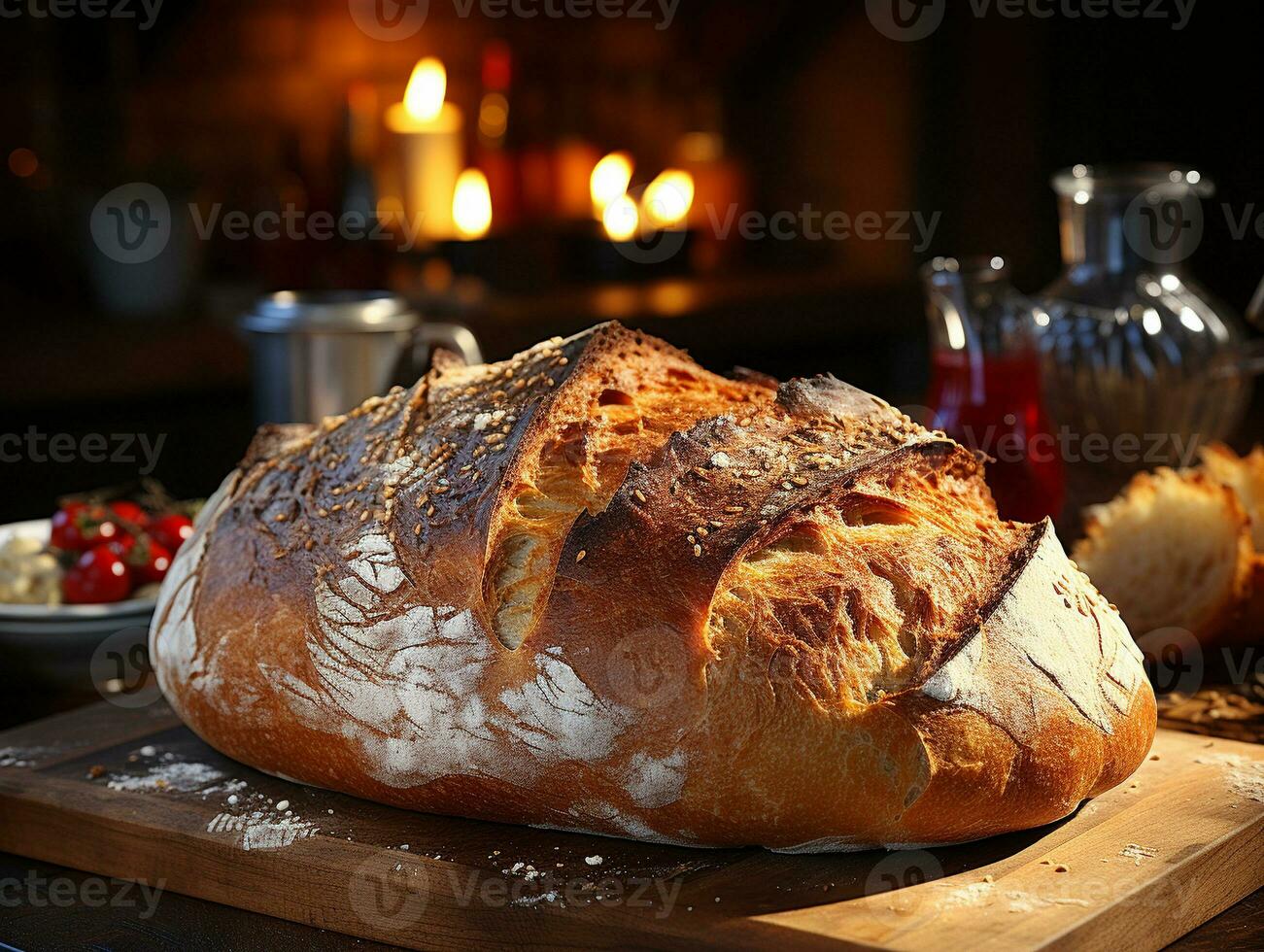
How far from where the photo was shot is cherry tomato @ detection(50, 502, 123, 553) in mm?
1785

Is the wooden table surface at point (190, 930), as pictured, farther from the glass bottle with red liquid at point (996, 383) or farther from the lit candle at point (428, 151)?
the lit candle at point (428, 151)

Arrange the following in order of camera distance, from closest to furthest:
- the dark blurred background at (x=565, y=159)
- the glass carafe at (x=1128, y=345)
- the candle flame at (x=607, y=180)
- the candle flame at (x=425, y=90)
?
1. the glass carafe at (x=1128, y=345)
2. the dark blurred background at (x=565, y=159)
3. the candle flame at (x=425, y=90)
4. the candle flame at (x=607, y=180)

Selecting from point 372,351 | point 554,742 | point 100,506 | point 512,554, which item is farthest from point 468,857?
point 372,351

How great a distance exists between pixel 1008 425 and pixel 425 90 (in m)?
3.16

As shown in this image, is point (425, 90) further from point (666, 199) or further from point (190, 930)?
point (190, 930)

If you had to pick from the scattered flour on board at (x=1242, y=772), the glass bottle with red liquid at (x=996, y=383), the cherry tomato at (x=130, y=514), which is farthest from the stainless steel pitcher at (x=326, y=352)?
the scattered flour on board at (x=1242, y=772)


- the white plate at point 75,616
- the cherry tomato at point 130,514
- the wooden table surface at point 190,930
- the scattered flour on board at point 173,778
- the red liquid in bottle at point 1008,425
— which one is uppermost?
the red liquid in bottle at point 1008,425

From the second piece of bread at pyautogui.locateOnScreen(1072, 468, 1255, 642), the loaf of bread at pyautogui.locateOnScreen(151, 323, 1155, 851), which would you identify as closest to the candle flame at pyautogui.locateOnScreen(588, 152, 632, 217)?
the second piece of bread at pyautogui.locateOnScreen(1072, 468, 1255, 642)

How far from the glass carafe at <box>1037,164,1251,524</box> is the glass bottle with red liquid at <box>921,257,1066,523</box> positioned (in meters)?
0.32

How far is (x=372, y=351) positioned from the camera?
226cm

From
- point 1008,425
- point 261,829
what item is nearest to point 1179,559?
point 1008,425

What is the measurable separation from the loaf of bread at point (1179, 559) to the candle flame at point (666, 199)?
3.43 meters

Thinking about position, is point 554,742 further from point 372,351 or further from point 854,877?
point 372,351

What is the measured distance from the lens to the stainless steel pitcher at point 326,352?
2230 mm
